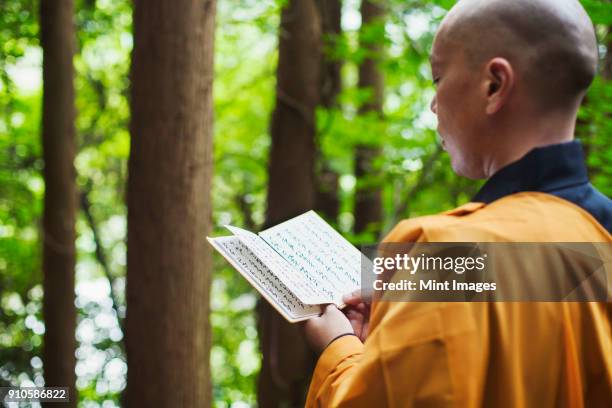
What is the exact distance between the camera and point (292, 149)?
7.50 metres

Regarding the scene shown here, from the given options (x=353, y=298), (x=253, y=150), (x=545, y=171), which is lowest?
(x=253, y=150)

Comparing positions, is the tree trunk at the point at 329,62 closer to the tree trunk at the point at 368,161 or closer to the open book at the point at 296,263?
the tree trunk at the point at 368,161

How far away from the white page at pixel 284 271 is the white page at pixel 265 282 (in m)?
0.03

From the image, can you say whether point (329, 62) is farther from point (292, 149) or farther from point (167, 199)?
point (167, 199)

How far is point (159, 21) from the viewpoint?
3.65m

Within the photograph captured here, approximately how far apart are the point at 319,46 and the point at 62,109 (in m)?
2.73

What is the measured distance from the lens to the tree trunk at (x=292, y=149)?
7484 mm

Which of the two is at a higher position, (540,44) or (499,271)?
(540,44)

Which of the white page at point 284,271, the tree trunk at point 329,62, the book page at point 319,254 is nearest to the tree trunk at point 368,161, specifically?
the tree trunk at point 329,62

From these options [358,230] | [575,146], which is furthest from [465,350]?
[358,230]

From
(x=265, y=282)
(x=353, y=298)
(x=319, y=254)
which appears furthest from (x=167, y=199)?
(x=353, y=298)

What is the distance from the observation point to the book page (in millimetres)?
2101

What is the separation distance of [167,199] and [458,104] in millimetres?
2304

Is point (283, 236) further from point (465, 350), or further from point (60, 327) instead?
point (60, 327)
